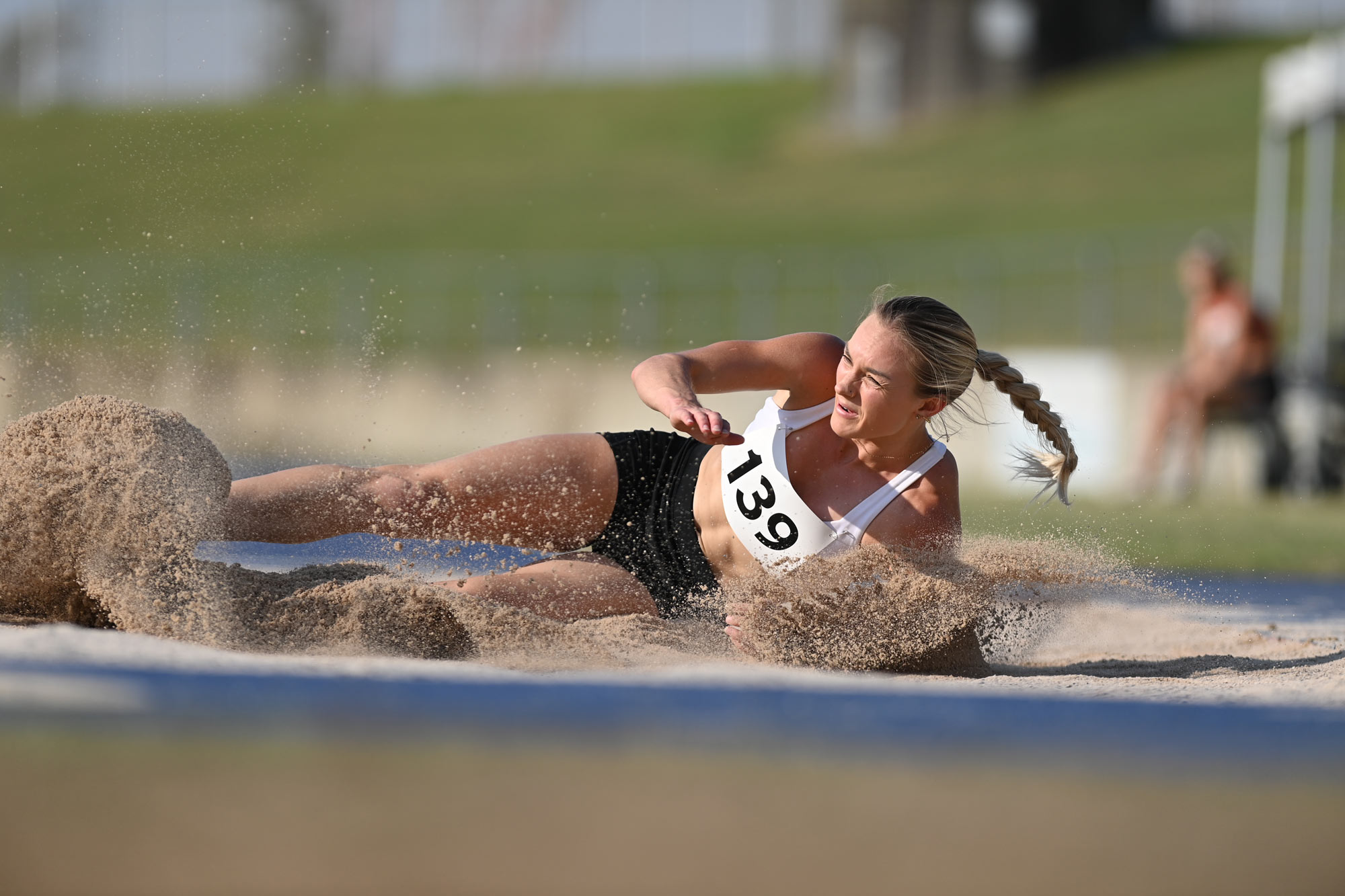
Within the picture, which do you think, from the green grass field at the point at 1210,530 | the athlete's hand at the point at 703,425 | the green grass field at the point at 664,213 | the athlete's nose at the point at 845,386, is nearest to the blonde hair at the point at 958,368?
the athlete's nose at the point at 845,386

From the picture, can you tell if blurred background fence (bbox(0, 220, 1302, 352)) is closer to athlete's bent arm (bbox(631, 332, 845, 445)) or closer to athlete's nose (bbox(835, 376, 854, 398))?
athlete's bent arm (bbox(631, 332, 845, 445))

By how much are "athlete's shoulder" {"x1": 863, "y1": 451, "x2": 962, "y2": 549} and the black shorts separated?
1.94 feet

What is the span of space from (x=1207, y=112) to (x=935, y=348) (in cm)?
3118

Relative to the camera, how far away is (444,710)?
103 inches

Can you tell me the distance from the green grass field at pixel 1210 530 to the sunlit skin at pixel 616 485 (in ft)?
3.84

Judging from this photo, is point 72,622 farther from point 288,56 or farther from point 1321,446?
point 1321,446

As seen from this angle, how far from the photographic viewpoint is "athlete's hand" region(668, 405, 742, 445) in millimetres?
3234

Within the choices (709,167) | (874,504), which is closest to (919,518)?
(874,504)

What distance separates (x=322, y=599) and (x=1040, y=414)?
2.07m

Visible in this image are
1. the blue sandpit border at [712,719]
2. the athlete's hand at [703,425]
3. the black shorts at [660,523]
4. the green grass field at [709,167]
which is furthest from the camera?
the green grass field at [709,167]

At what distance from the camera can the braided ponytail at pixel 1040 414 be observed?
3.78 meters

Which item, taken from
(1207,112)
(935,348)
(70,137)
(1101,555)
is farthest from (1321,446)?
(70,137)

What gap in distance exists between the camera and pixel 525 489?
4.12 m

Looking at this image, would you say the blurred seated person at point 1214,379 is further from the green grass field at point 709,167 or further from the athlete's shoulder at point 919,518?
the green grass field at point 709,167
